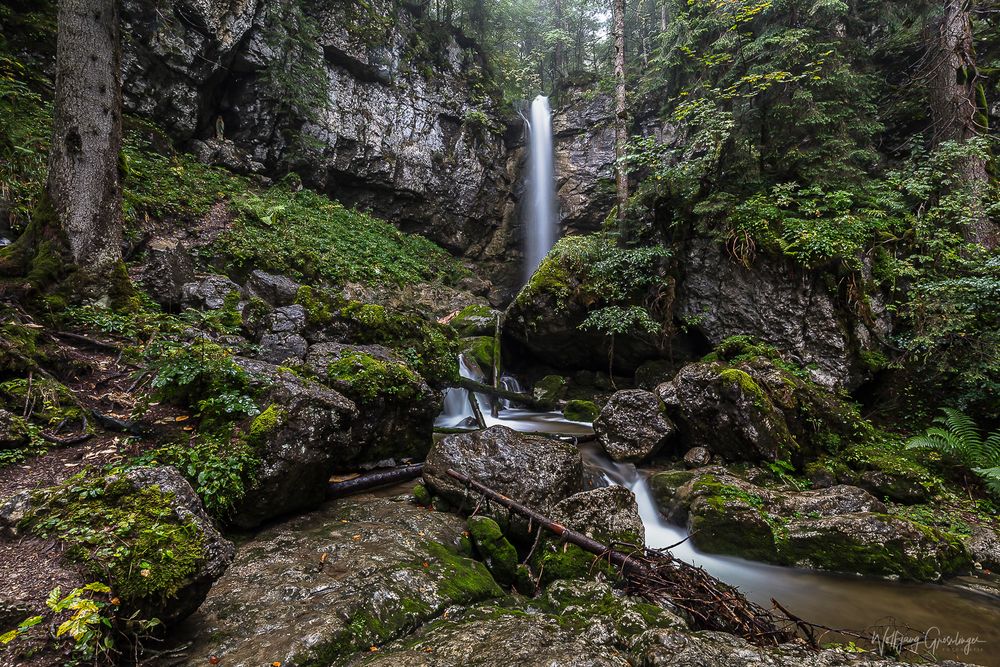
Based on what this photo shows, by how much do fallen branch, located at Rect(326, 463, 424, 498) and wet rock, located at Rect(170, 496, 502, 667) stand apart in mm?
550

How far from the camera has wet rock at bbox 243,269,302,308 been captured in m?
8.01

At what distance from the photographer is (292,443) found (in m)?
4.25

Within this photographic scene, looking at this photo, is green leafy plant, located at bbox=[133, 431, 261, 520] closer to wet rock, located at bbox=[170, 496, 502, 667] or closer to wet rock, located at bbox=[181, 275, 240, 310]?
wet rock, located at bbox=[170, 496, 502, 667]

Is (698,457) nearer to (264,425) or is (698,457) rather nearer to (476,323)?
(264,425)

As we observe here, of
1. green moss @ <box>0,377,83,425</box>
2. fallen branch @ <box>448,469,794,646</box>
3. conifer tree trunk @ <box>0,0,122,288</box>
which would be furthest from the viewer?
conifer tree trunk @ <box>0,0,122,288</box>

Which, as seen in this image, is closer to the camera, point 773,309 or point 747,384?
point 747,384

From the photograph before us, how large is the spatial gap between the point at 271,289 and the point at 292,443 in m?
4.89

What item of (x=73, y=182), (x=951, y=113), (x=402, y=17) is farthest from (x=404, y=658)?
(x=402, y=17)

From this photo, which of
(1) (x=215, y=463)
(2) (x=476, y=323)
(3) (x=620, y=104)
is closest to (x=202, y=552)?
(1) (x=215, y=463)

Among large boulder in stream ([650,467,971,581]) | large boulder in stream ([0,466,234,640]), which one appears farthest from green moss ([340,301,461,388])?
large boulder in stream ([0,466,234,640])

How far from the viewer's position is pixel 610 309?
379 inches

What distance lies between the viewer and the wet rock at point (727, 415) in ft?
21.9

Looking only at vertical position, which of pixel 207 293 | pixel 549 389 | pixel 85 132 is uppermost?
pixel 85 132

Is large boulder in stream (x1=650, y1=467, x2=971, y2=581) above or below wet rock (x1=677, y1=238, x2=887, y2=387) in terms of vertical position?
below
